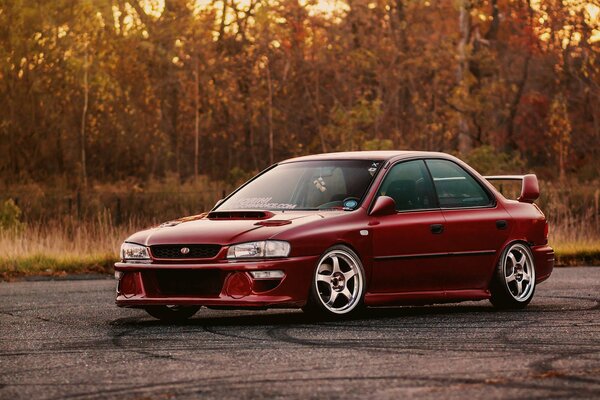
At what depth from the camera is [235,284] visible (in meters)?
11.8

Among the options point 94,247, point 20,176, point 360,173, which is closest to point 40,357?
point 360,173

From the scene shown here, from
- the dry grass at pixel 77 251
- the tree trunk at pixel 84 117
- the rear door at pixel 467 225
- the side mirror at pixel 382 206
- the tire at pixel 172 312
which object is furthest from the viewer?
the tree trunk at pixel 84 117

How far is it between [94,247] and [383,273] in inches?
485

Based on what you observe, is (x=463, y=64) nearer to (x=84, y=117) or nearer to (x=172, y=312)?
(x=84, y=117)

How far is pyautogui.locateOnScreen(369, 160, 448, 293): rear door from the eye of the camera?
1250 cm

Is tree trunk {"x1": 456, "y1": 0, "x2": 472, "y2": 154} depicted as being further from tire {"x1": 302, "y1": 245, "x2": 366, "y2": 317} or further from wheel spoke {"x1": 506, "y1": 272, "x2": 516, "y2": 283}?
tire {"x1": 302, "y1": 245, "x2": 366, "y2": 317}

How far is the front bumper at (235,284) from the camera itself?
1176cm

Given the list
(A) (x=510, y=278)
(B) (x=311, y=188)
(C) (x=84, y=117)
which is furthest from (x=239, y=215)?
(C) (x=84, y=117)

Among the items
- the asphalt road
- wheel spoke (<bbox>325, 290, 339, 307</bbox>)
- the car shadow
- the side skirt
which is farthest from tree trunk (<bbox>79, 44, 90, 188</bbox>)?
wheel spoke (<bbox>325, 290, 339, 307</bbox>)

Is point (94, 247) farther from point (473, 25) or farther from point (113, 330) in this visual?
point (473, 25)

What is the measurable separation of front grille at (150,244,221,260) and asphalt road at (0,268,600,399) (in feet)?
1.94

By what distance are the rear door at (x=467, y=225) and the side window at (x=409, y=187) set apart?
0.11 meters

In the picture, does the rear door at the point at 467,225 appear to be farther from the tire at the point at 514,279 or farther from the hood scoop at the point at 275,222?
the hood scoop at the point at 275,222

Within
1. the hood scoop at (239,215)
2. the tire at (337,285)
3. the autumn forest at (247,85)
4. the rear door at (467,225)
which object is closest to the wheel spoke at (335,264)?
the tire at (337,285)
